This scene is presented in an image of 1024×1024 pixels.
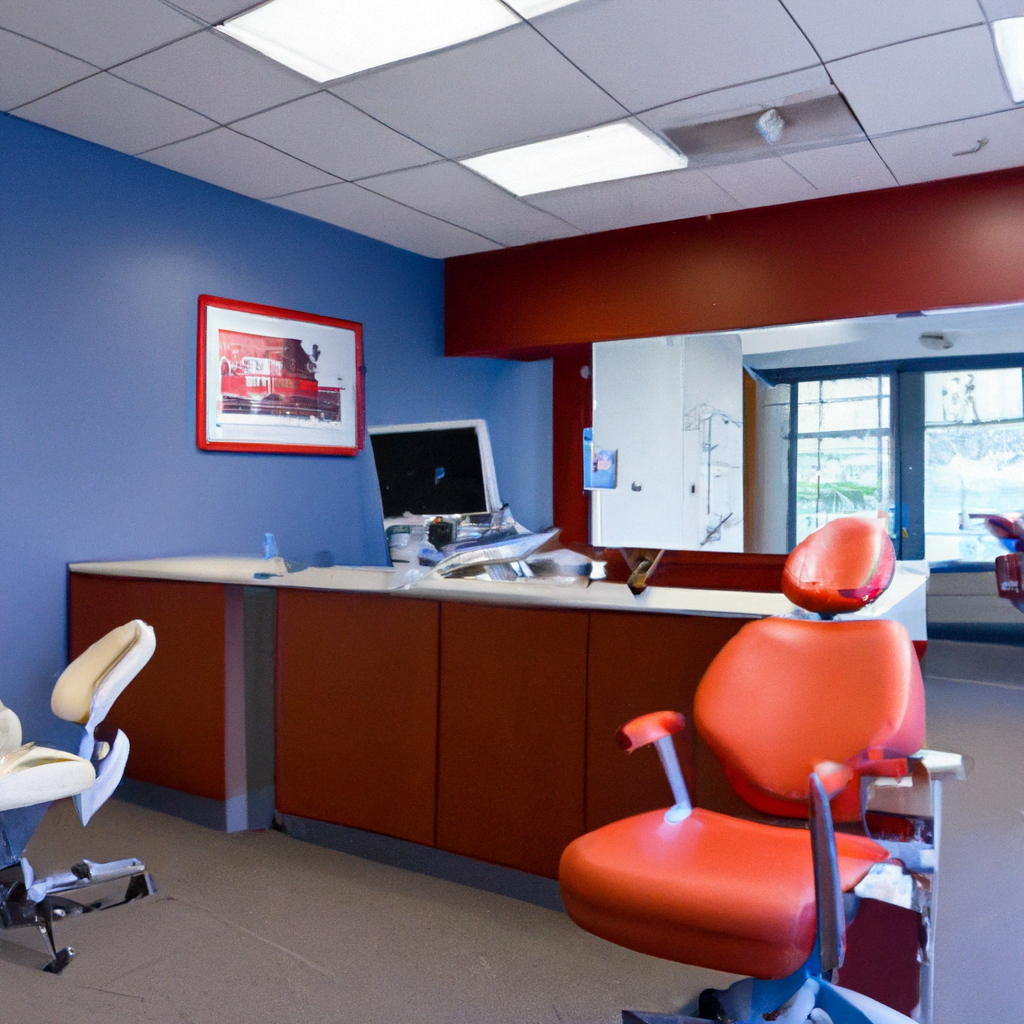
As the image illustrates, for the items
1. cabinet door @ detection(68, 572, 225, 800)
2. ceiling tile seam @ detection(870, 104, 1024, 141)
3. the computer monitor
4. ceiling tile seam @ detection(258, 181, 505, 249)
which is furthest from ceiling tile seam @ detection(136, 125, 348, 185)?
ceiling tile seam @ detection(870, 104, 1024, 141)

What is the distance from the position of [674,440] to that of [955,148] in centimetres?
207

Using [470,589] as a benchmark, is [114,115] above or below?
above

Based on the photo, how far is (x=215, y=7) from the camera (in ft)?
8.86

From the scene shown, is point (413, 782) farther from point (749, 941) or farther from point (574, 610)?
point (749, 941)

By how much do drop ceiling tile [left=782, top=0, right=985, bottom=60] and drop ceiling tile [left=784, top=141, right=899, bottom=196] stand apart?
880mm

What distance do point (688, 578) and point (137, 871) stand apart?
3472 mm

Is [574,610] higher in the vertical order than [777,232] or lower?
lower

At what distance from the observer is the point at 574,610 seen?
2.50 meters

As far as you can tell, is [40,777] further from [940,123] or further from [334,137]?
[940,123]

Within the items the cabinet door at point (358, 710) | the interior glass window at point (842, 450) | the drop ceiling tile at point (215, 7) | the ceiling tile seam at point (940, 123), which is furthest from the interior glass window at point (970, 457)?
the drop ceiling tile at point (215, 7)

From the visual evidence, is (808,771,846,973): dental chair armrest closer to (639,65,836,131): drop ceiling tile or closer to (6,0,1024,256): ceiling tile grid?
(6,0,1024,256): ceiling tile grid

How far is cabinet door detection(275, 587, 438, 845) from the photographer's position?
281cm

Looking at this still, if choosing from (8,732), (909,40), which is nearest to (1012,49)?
(909,40)

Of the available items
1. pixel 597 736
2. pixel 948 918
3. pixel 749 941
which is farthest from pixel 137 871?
pixel 948 918
